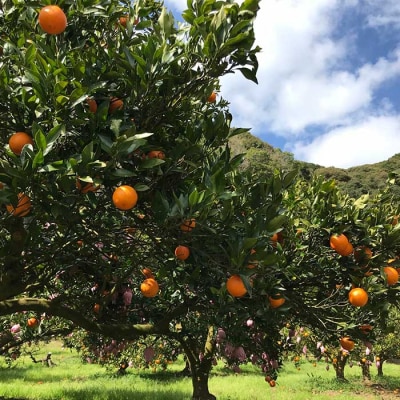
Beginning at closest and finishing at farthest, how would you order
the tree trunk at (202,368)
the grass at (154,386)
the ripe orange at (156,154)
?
the ripe orange at (156,154), the tree trunk at (202,368), the grass at (154,386)

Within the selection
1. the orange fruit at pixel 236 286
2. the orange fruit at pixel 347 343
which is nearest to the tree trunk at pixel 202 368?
the orange fruit at pixel 347 343

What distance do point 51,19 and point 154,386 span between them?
13.7m

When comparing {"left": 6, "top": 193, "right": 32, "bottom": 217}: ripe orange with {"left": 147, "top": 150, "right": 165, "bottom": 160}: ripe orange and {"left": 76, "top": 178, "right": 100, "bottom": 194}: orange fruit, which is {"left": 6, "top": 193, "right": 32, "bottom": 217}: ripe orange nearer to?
{"left": 76, "top": 178, "right": 100, "bottom": 194}: orange fruit

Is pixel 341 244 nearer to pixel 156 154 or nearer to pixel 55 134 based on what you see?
pixel 156 154

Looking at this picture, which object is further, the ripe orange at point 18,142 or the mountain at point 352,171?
the mountain at point 352,171

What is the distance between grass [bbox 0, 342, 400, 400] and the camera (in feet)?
35.1

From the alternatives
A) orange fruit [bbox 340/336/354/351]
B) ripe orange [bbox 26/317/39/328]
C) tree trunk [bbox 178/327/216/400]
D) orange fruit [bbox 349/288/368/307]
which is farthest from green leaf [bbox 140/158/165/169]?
tree trunk [bbox 178/327/216/400]

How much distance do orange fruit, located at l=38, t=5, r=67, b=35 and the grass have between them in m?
9.80

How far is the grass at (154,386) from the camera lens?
10695 mm

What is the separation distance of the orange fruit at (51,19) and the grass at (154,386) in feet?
32.1

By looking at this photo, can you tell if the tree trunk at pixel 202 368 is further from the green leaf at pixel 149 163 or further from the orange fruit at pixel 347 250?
the green leaf at pixel 149 163

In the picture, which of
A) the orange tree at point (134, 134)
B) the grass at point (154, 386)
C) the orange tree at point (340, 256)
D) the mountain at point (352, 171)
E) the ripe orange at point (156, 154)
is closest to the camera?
the orange tree at point (134, 134)

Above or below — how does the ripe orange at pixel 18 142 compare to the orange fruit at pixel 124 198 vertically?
above

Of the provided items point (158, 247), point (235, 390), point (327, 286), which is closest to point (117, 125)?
point (158, 247)
